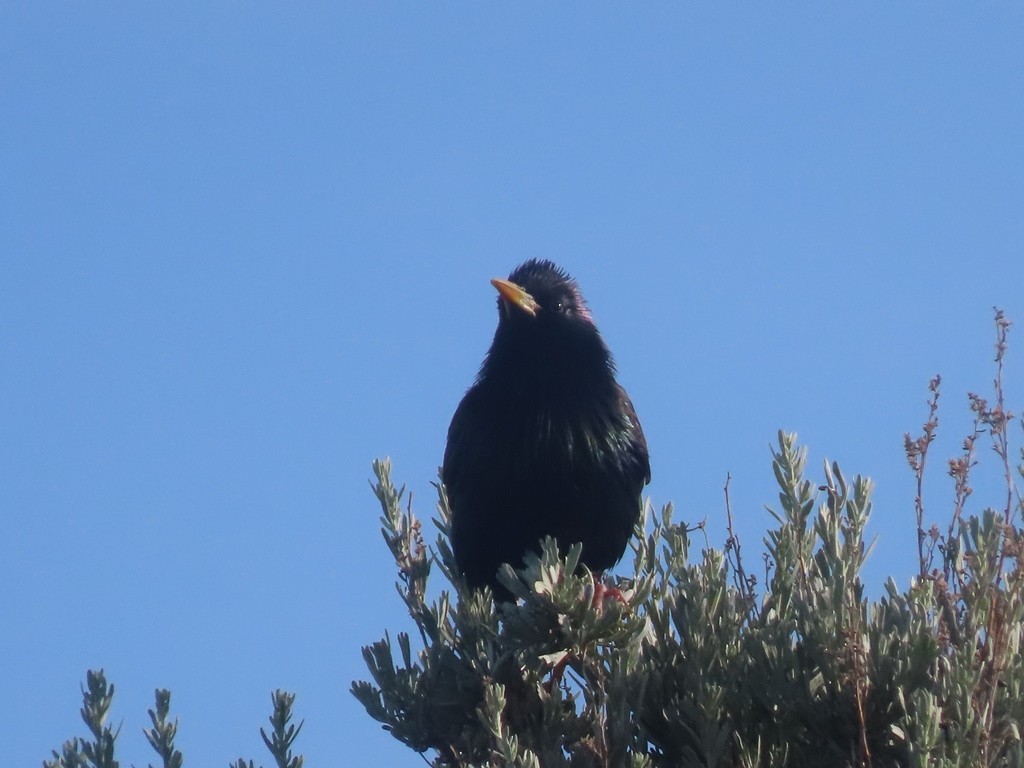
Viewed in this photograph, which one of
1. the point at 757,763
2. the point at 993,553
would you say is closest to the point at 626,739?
the point at 757,763

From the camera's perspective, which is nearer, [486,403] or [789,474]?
[789,474]

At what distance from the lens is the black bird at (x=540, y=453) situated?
567 cm

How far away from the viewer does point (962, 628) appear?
12.9 feet

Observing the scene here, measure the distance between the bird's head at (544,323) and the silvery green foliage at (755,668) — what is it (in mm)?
1559

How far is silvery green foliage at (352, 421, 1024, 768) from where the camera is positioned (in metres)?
3.71

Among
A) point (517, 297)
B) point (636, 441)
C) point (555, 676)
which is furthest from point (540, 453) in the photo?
point (555, 676)

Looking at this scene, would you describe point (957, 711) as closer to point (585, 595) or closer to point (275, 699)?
point (585, 595)

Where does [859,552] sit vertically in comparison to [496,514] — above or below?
below

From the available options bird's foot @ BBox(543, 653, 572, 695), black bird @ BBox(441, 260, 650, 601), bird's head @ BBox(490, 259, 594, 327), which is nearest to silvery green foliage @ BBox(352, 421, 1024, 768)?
bird's foot @ BBox(543, 653, 572, 695)

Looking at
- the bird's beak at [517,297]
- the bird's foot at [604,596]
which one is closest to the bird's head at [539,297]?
the bird's beak at [517,297]

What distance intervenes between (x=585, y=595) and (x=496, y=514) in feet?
5.23

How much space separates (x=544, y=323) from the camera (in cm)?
618

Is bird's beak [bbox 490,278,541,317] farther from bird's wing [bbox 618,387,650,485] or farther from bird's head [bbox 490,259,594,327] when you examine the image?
bird's wing [bbox 618,387,650,485]

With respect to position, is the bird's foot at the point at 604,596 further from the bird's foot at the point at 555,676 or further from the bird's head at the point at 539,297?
the bird's head at the point at 539,297
